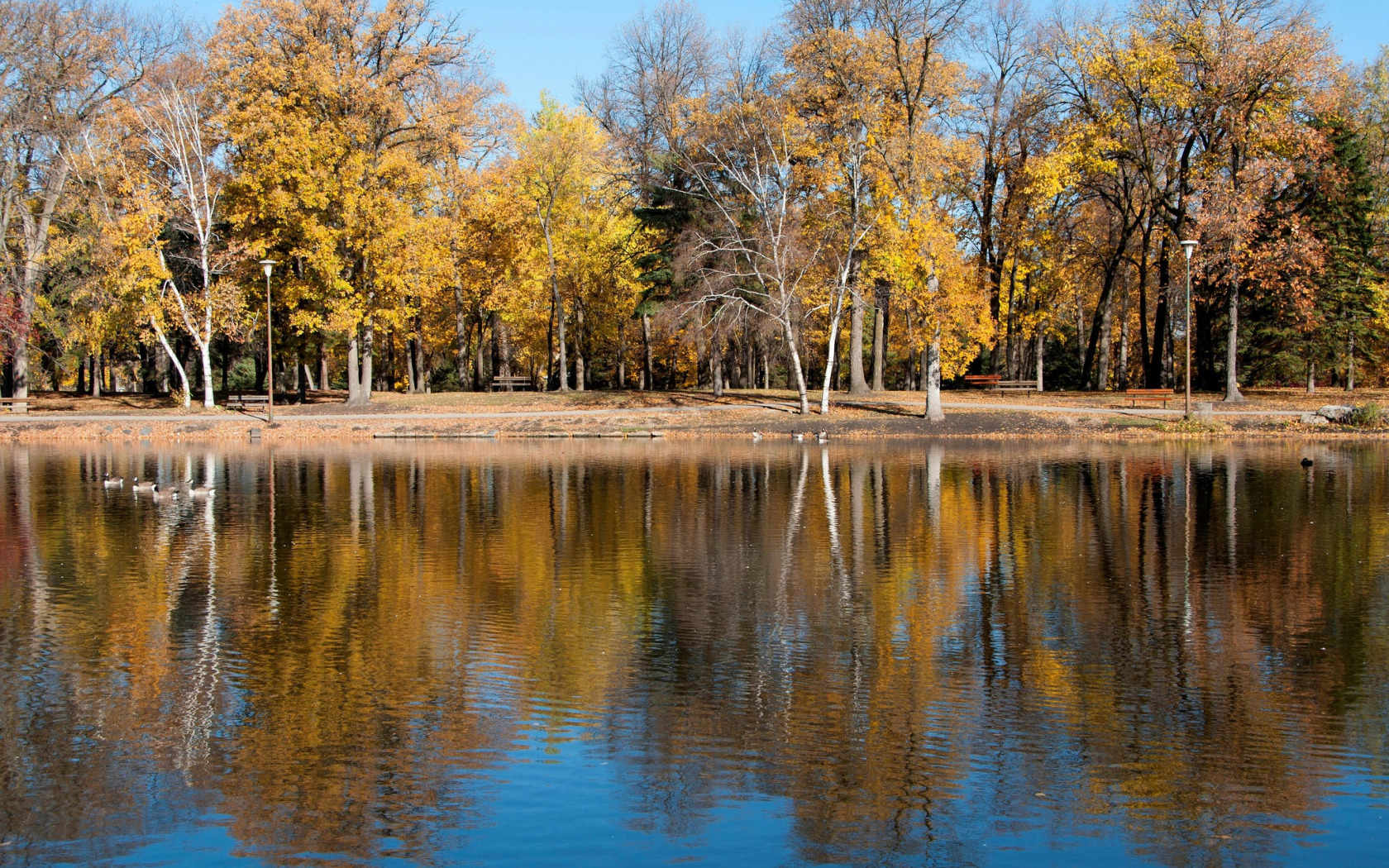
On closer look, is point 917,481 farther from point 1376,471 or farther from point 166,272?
point 166,272

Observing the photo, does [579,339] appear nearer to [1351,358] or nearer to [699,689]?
[1351,358]

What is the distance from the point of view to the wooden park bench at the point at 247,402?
45.9 m

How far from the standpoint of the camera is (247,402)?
4734cm

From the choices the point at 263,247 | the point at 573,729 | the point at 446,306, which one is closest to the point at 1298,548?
the point at 573,729

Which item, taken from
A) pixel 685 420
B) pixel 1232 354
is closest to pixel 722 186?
pixel 685 420

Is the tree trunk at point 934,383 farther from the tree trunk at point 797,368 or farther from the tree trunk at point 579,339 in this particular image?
the tree trunk at point 579,339

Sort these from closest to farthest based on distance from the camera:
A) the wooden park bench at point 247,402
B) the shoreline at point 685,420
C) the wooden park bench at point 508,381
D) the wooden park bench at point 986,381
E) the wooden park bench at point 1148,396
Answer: the shoreline at point 685,420
the wooden park bench at point 1148,396
the wooden park bench at point 247,402
the wooden park bench at point 986,381
the wooden park bench at point 508,381

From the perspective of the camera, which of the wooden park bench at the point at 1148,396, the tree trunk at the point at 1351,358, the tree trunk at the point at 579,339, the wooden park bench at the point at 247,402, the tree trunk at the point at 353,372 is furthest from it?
the tree trunk at the point at 579,339

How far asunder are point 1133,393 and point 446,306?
34364 mm

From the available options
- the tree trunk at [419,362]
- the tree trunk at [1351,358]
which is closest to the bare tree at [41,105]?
the tree trunk at [419,362]

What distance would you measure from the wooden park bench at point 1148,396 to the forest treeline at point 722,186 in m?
2.33

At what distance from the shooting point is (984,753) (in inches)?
310

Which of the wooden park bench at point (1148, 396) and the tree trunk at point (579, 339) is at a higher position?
the tree trunk at point (579, 339)

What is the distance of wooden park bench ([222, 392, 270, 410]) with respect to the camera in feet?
151
